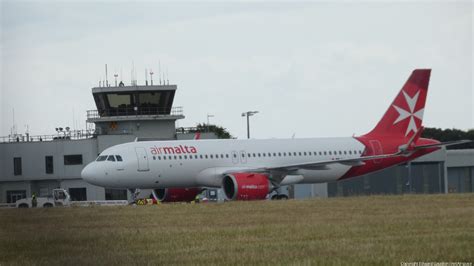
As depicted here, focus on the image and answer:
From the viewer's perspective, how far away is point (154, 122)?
75.8 meters

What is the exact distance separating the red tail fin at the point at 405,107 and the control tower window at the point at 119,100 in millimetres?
21497

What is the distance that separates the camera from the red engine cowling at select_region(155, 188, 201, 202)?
186 feet

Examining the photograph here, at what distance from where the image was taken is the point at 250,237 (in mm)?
24531

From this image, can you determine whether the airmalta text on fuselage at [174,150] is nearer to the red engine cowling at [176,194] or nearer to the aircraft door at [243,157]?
the aircraft door at [243,157]

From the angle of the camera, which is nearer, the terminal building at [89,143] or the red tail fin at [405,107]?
the red tail fin at [405,107]

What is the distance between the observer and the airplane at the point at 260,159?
52.7 m

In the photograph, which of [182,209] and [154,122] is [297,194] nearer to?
[154,122]

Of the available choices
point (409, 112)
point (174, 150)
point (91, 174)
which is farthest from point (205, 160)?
point (409, 112)

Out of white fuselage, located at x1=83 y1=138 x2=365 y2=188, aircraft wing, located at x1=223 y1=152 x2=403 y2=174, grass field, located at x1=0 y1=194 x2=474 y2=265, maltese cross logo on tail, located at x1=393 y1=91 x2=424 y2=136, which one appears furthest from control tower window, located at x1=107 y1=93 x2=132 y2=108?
grass field, located at x1=0 y1=194 x2=474 y2=265

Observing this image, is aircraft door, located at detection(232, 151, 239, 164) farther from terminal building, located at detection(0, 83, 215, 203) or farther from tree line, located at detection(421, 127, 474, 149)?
tree line, located at detection(421, 127, 474, 149)

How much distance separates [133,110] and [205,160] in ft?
70.0

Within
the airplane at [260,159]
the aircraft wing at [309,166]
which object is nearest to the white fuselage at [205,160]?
the airplane at [260,159]

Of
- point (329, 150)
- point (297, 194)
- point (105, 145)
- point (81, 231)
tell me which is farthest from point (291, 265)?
point (297, 194)

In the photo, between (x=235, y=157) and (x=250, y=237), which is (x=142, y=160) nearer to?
(x=235, y=157)
